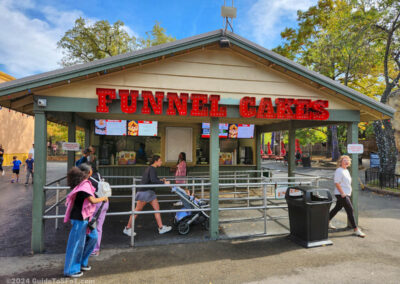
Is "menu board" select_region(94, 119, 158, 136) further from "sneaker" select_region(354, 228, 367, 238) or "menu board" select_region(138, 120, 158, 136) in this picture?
"sneaker" select_region(354, 228, 367, 238)

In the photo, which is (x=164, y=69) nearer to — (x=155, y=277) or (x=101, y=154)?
(x=155, y=277)

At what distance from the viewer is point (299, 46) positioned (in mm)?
23250

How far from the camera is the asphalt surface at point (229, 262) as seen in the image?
149 inches

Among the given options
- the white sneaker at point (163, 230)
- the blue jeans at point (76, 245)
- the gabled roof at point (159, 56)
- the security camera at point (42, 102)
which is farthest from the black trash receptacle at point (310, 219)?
the security camera at point (42, 102)

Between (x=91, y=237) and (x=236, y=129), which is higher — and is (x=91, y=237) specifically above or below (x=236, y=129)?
below

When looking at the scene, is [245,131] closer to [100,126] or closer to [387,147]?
[100,126]

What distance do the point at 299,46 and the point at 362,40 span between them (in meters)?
10.8

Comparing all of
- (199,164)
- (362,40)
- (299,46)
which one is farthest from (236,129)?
(299,46)

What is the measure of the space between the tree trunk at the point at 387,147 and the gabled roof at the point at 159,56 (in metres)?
8.99

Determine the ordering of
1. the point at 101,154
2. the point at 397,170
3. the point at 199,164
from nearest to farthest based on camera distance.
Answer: the point at 101,154
the point at 199,164
the point at 397,170

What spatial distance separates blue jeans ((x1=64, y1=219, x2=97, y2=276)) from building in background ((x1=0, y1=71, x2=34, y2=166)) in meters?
21.0

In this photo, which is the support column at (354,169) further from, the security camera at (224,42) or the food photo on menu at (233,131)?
the food photo on menu at (233,131)

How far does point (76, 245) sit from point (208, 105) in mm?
3792

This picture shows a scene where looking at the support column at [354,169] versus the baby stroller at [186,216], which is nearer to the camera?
the baby stroller at [186,216]
